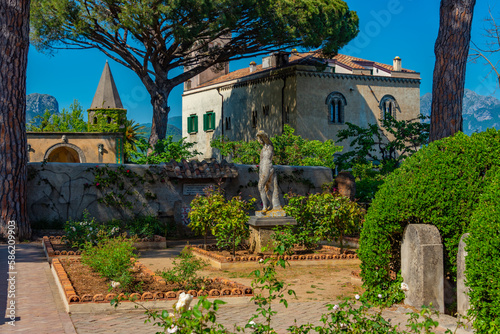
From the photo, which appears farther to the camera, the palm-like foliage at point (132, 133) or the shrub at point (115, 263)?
the palm-like foliage at point (132, 133)

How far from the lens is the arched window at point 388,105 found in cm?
3616

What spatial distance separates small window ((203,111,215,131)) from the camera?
41.5 m

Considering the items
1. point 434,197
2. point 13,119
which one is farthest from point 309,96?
point 434,197

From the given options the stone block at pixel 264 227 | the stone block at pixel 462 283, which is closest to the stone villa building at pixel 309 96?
the stone block at pixel 264 227

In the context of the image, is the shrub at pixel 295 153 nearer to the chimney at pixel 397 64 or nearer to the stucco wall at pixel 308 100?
the stucco wall at pixel 308 100

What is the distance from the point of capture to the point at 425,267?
21.2 ft

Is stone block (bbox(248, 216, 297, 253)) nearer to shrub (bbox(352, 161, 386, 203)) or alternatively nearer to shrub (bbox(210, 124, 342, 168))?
shrub (bbox(352, 161, 386, 203))

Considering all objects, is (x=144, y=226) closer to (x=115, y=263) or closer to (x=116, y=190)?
(x=116, y=190)

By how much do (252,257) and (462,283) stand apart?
210 inches

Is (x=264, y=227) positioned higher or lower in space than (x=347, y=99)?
lower

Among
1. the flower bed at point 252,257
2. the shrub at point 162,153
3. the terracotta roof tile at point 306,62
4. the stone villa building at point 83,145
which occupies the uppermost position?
the terracotta roof tile at point 306,62

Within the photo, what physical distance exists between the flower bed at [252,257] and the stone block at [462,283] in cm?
451

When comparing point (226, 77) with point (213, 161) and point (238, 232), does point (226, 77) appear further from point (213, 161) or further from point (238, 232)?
point (238, 232)

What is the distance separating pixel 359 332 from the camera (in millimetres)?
4398
